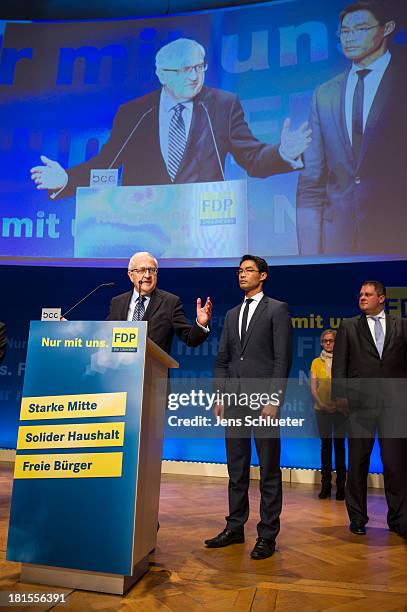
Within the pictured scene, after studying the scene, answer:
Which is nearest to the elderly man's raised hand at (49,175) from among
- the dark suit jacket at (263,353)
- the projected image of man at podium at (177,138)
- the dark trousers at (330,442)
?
the projected image of man at podium at (177,138)

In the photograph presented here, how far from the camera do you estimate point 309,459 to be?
5.84 m

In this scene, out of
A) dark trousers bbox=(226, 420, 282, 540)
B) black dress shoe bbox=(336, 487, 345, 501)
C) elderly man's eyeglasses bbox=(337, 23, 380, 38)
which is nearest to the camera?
dark trousers bbox=(226, 420, 282, 540)

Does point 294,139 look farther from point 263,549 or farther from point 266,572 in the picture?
point 266,572

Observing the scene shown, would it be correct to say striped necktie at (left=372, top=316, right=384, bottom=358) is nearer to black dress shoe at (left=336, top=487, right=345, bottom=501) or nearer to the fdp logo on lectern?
black dress shoe at (left=336, top=487, right=345, bottom=501)

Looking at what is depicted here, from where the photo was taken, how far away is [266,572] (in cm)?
227

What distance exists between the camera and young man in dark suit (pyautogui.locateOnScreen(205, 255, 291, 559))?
2.65 m

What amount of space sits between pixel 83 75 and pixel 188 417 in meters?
4.10

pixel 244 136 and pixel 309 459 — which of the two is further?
pixel 309 459

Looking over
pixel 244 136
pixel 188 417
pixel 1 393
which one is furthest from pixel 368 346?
pixel 1 393

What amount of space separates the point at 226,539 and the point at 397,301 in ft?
12.7

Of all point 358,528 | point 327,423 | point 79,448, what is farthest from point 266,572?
point 327,423

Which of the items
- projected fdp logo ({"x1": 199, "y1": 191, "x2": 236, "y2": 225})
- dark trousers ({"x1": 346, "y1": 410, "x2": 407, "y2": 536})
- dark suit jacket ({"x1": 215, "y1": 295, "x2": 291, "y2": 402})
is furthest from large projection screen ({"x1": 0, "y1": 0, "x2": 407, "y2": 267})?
dark suit jacket ({"x1": 215, "y1": 295, "x2": 291, "y2": 402})

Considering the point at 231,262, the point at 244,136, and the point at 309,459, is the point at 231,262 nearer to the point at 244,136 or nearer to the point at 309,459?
the point at 244,136

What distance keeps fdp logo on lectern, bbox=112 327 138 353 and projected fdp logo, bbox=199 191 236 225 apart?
3278 mm
